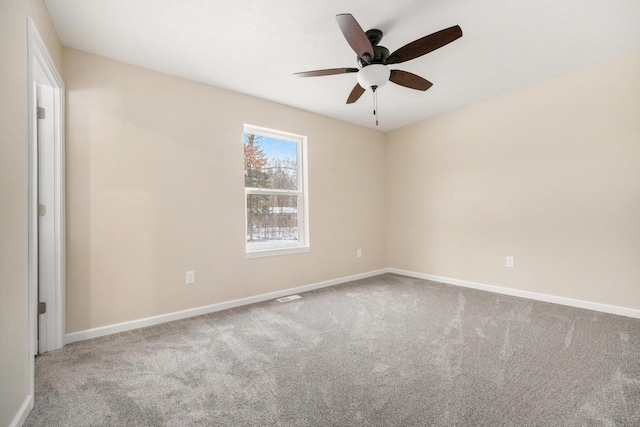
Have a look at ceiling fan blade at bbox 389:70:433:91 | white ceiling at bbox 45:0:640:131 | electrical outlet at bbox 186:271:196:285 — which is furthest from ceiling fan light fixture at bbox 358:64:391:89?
electrical outlet at bbox 186:271:196:285

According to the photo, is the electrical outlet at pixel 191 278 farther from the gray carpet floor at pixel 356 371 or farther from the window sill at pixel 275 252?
the window sill at pixel 275 252

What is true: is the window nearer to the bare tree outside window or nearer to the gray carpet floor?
the bare tree outside window

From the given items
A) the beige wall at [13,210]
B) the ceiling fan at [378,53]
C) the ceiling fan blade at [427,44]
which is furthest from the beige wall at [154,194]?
the ceiling fan blade at [427,44]

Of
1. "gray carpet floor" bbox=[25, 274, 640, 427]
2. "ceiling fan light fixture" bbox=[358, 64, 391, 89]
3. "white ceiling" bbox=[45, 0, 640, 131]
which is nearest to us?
"gray carpet floor" bbox=[25, 274, 640, 427]

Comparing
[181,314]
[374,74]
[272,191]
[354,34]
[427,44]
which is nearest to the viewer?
[354,34]

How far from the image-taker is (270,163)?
3668 mm

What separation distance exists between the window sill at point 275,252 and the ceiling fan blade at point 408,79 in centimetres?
227

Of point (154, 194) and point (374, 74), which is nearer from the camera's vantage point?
point (374, 74)

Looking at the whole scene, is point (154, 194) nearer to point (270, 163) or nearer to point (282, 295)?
point (270, 163)

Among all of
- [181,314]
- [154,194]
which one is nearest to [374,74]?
[154,194]

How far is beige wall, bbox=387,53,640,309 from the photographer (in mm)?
2719

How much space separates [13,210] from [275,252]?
2429 millimetres

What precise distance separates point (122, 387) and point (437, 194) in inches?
160

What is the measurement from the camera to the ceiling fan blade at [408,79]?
7.60ft
